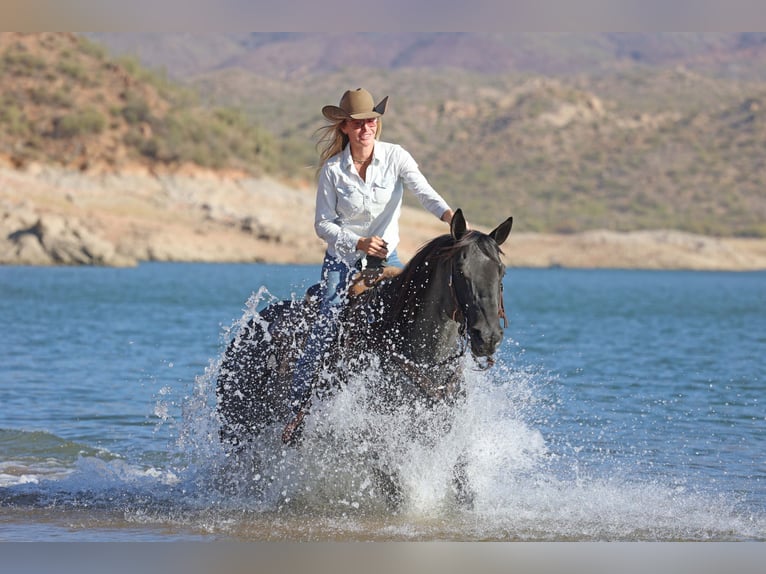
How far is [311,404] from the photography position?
22.1ft

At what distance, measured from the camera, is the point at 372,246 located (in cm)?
638

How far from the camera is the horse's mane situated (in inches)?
241

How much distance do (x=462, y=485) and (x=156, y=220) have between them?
3400cm

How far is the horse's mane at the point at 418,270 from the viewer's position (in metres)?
6.11

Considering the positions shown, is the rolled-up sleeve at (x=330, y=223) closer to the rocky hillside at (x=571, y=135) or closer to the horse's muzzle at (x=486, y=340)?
the horse's muzzle at (x=486, y=340)

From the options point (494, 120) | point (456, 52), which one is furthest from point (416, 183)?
point (456, 52)

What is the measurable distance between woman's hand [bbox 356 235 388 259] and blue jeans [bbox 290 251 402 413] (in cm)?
23

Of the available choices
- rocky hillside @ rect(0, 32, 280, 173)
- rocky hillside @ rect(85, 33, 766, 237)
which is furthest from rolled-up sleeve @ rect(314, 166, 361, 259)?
rocky hillside @ rect(85, 33, 766, 237)

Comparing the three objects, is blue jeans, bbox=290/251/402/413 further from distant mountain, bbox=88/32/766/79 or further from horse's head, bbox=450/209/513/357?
distant mountain, bbox=88/32/766/79

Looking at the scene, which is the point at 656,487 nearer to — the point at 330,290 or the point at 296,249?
the point at 330,290

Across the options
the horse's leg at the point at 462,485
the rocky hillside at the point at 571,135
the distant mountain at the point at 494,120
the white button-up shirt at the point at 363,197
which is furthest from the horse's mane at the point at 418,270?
the rocky hillside at the point at 571,135

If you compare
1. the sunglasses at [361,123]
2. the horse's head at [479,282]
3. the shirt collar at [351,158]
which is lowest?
the horse's head at [479,282]

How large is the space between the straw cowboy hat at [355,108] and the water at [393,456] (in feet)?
4.41

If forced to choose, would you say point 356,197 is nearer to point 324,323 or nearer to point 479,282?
point 324,323
